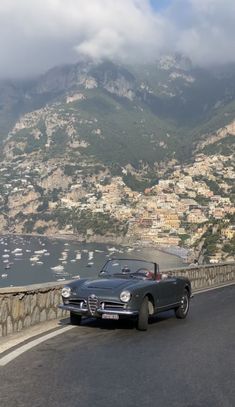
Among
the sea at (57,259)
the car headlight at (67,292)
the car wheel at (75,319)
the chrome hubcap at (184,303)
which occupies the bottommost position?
the sea at (57,259)

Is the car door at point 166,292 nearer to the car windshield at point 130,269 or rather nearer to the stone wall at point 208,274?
the car windshield at point 130,269

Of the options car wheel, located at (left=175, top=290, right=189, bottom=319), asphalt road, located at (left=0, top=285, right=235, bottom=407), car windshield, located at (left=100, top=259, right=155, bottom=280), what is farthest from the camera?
car wheel, located at (left=175, top=290, right=189, bottom=319)

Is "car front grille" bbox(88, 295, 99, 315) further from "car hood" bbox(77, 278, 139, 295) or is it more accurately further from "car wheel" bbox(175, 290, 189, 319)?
"car wheel" bbox(175, 290, 189, 319)

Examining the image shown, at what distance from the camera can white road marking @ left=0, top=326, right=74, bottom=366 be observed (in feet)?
25.5

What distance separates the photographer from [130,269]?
11727 millimetres

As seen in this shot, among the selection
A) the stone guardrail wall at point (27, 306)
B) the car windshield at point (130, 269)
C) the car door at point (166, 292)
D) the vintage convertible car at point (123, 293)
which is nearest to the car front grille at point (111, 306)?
the vintage convertible car at point (123, 293)

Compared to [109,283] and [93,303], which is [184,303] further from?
[93,303]

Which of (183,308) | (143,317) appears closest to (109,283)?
(143,317)

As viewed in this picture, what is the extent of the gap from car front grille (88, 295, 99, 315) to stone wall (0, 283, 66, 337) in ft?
4.21

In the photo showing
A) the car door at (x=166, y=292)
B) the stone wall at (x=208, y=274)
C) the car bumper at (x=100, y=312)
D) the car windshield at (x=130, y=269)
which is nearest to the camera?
the car bumper at (x=100, y=312)

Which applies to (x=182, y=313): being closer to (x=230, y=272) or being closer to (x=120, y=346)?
(x=120, y=346)

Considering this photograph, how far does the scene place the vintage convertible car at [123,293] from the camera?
1017 centimetres

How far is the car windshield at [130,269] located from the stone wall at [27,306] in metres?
1.21

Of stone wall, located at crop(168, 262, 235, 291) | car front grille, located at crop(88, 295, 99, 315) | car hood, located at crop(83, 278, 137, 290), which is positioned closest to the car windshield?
car hood, located at crop(83, 278, 137, 290)
